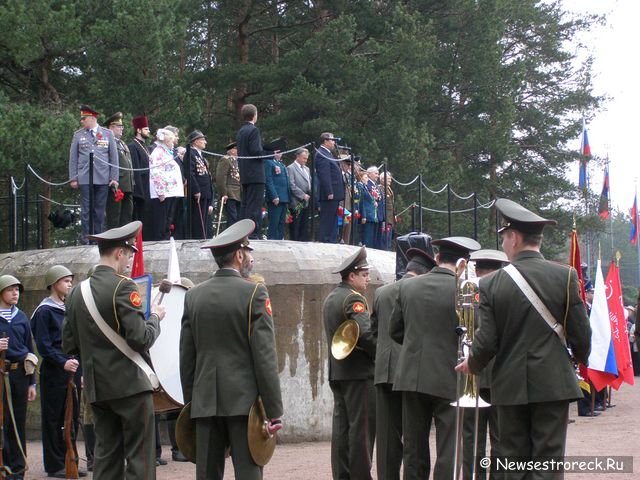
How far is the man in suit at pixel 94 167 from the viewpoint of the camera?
13.9m

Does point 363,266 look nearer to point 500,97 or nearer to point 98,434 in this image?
point 98,434

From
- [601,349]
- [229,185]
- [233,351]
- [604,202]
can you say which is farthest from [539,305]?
[604,202]

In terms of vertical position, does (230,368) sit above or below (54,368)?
above

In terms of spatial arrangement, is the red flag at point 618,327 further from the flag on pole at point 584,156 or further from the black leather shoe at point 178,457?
the flag on pole at point 584,156

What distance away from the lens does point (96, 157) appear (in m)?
13.9

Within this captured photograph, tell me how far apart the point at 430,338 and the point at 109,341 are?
2.46m

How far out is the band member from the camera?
1070 cm

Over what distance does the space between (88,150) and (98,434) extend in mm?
6724

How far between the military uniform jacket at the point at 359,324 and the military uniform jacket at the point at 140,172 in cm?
537

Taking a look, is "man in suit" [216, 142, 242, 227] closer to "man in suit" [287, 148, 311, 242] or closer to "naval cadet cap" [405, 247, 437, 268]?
"man in suit" [287, 148, 311, 242]

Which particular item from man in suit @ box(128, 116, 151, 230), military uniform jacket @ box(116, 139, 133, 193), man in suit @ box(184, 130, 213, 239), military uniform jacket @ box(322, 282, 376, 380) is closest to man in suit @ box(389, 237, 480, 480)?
military uniform jacket @ box(322, 282, 376, 380)

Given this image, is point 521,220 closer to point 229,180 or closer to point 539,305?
point 539,305

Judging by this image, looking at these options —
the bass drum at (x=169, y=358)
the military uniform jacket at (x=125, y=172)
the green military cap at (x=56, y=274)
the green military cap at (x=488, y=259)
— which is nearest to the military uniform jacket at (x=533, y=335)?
the green military cap at (x=488, y=259)

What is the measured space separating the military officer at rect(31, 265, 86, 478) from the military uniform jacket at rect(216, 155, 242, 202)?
14.0ft
